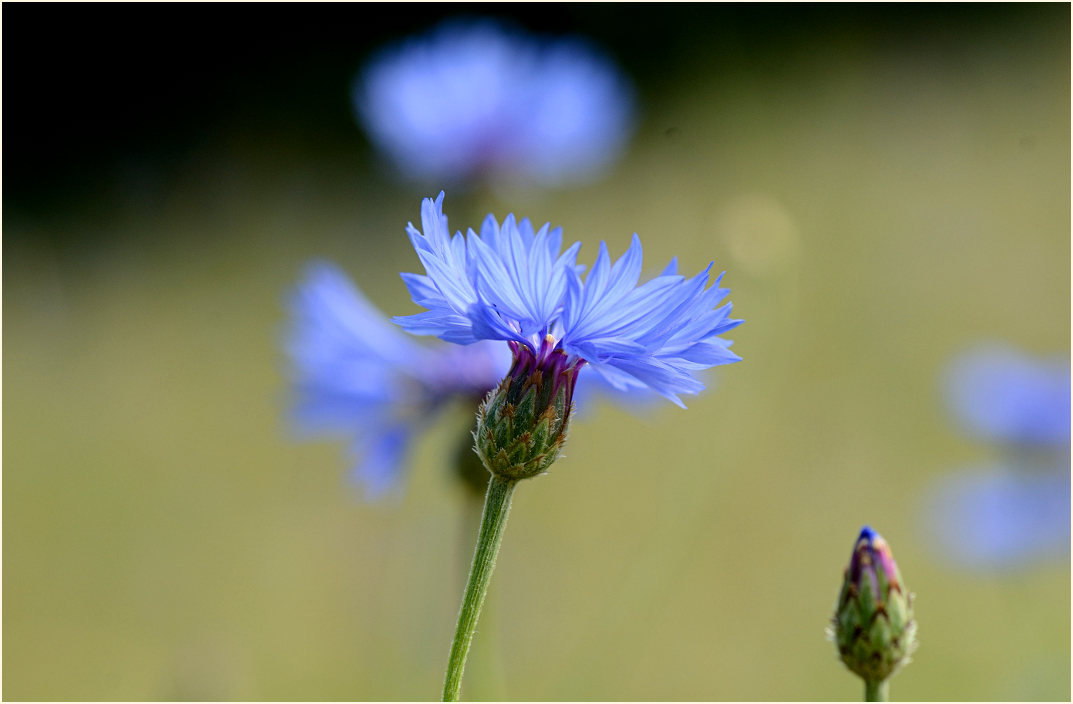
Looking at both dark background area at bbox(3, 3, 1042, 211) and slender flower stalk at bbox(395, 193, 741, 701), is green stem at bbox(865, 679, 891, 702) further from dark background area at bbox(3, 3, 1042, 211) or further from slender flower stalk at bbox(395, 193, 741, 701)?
dark background area at bbox(3, 3, 1042, 211)

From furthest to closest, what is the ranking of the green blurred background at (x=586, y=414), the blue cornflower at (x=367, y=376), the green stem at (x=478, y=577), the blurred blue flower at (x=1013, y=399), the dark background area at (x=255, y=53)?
the dark background area at (x=255, y=53), the green blurred background at (x=586, y=414), the blurred blue flower at (x=1013, y=399), the blue cornflower at (x=367, y=376), the green stem at (x=478, y=577)

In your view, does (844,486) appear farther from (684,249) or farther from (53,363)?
(53,363)

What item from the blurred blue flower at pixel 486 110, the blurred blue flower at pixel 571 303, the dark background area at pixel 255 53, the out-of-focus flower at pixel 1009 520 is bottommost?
the out-of-focus flower at pixel 1009 520

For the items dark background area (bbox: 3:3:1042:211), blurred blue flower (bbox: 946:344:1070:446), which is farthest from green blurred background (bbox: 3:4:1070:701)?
blurred blue flower (bbox: 946:344:1070:446)

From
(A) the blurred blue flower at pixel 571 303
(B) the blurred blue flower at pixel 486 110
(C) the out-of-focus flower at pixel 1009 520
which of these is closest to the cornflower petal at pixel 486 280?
(A) the blurred blue flower at pixel 571 303

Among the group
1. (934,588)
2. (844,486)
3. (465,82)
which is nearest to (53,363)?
(465,82)

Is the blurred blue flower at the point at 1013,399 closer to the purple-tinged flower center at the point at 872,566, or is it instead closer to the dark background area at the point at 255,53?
the purple-tinged flower center at the point at 872,566

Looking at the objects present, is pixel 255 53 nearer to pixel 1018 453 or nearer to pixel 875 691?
pixel 1018 453
